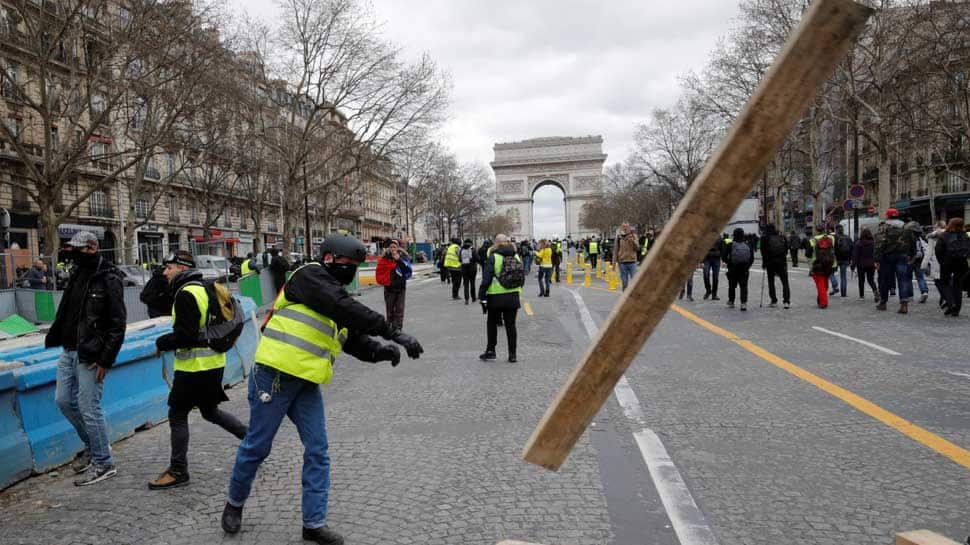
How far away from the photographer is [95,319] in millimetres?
4359

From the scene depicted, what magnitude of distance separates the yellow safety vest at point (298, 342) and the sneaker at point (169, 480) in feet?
4.80

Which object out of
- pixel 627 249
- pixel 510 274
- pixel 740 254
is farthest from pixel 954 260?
pixel 510 274

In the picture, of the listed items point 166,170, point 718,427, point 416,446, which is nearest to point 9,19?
point 416,446

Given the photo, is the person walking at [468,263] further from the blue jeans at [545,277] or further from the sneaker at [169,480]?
the sneaker at [169,480]

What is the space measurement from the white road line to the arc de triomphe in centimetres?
9045

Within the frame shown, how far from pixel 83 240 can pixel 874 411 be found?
608 centimetres

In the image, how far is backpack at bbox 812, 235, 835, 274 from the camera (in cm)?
1246

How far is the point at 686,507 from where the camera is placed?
136 inches

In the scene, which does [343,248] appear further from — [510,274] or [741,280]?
[741,280]

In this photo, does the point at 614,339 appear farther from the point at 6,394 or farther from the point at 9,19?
the point at 9,19

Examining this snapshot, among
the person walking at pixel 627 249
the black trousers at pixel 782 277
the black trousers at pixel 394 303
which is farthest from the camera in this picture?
the person walking at pixel 627 249

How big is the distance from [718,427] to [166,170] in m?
48.5

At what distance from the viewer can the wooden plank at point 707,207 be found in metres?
1.37

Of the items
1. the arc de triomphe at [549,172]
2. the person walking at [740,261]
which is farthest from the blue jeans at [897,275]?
the arc de triomphe at [549,172]
